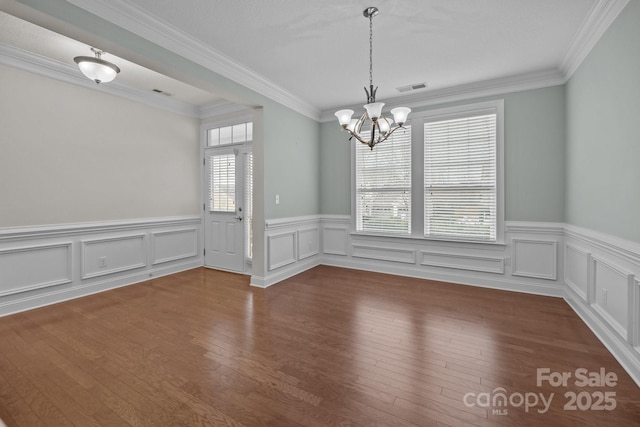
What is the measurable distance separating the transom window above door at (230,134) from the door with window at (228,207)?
10 cm

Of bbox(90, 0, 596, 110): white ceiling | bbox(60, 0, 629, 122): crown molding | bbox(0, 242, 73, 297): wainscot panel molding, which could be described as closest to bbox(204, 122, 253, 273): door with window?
bbox(60, 0, 629, 122): crown molding

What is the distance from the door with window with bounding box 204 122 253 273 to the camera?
199 inches

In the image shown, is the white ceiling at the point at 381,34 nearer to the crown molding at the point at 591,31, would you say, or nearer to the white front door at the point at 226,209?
the crown molding at the point at 591,31

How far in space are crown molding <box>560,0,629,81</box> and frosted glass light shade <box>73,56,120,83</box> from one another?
15.8 ft

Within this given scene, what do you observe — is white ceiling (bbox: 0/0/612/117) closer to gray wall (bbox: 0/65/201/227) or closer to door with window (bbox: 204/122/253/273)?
gray wall (bbox: 0/65/201/227)

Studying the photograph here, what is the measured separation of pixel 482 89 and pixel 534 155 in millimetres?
1183

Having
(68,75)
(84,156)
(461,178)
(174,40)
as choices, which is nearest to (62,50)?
(68,75)

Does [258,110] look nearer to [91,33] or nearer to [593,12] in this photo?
[91,33]

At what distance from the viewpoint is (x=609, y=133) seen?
2555mm

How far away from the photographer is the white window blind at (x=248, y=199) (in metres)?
5.02

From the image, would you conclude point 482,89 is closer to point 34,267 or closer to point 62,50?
point 62,50

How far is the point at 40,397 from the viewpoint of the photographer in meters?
1.92

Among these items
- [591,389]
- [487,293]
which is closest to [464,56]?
[487,293]

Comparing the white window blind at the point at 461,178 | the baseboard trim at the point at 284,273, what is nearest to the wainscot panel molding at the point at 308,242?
the baseboard trim at the point at 284,273
